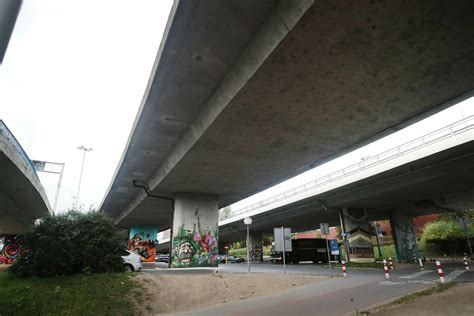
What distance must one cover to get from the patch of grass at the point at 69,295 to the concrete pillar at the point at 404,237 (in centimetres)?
2774

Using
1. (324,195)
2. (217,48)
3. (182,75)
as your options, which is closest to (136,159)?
(182,75)

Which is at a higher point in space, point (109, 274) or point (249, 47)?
point (249, 47)

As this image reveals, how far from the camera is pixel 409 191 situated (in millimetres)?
23094

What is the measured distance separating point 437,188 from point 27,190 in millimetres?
30651

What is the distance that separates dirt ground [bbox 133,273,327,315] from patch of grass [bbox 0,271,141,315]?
0.50 metres

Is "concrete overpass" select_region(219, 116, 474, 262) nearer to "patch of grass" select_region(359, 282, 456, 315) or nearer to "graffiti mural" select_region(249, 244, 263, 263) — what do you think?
"patch of grass" select_region(359, 282, 456, 315)

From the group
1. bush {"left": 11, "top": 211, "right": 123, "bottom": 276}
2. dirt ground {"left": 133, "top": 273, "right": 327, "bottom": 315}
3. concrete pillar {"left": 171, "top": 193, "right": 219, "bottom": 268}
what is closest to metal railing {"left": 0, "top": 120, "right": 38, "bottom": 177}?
bush {"left": 11, "top": 211, "right": 123, "bottom": 276}

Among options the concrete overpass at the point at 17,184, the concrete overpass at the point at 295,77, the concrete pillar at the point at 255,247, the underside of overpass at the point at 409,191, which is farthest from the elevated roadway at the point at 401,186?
the concrete overpass at the point at 17,184

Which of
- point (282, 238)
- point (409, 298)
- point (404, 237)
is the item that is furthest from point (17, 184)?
point (404, 237)

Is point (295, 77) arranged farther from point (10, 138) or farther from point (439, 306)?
point (10, 138)

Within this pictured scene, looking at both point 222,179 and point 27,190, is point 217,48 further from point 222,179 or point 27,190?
point 27,190

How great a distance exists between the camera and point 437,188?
22.6 metres

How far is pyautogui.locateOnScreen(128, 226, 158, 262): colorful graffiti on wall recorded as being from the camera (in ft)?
129

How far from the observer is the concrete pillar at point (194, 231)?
19.5 meters
